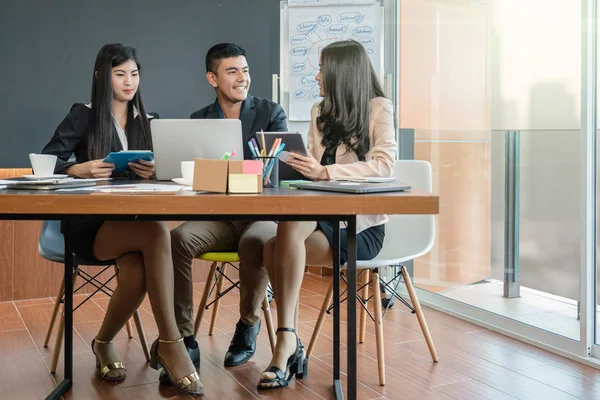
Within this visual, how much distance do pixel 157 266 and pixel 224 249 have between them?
430mm

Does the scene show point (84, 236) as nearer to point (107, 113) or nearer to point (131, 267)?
point (131, 267)

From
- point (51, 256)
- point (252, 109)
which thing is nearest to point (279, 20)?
point (252, 109)

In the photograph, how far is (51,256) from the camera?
2441mm

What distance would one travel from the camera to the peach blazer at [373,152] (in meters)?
2.24

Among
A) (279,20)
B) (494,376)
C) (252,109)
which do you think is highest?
(279,20)

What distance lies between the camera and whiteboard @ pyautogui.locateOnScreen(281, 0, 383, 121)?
4.03 meters

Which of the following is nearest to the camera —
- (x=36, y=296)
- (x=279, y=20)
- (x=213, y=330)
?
(x=213, y=330)

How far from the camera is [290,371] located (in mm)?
2299

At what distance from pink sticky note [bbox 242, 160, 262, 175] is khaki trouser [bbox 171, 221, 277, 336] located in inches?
30.2

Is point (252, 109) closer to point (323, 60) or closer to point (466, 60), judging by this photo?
point (323, 60)

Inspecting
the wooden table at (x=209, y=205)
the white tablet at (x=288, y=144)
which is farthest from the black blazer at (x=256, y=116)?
→ the wooden table at (x=209, y=205)

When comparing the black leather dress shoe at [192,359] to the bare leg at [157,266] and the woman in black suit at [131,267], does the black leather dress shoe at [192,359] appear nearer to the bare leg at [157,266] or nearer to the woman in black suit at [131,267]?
the woman in black suit at [131,267]

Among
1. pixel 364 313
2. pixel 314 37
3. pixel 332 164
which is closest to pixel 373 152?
pixel 332 164

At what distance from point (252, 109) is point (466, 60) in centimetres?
124
